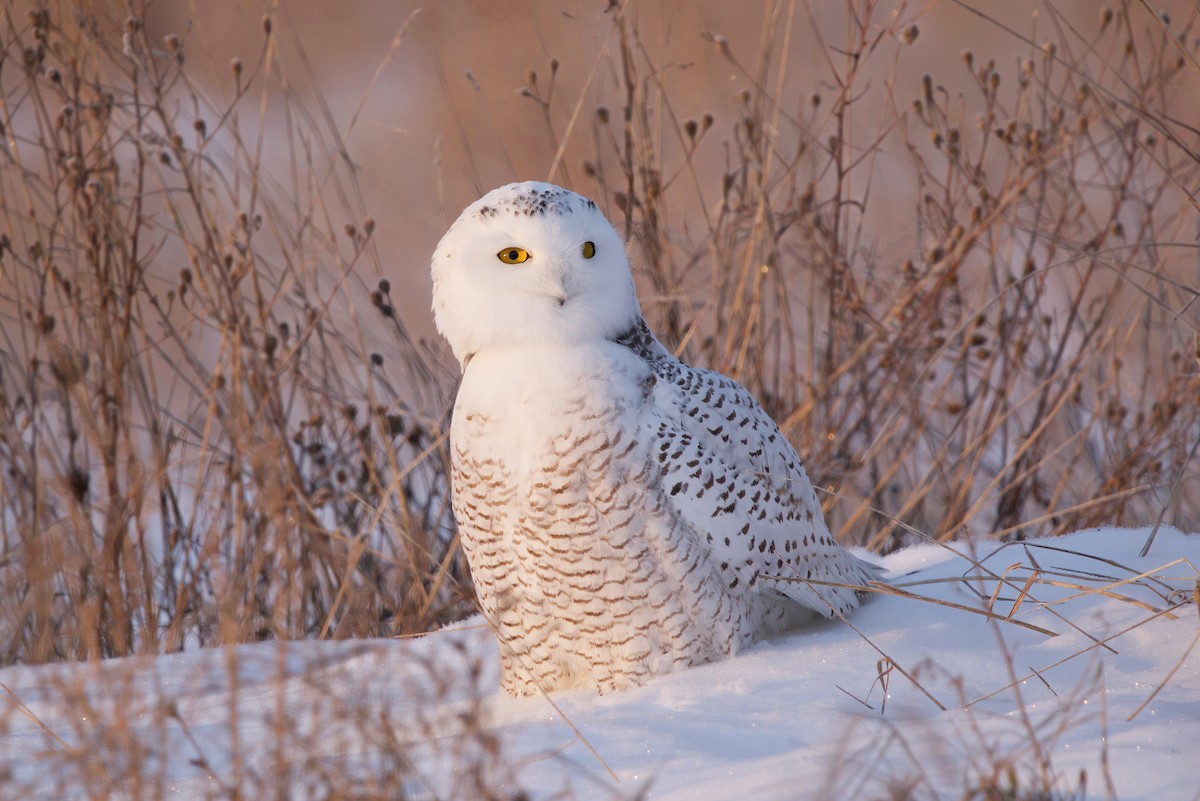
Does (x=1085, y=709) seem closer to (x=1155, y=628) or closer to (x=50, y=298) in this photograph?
(x=1155, y=628)

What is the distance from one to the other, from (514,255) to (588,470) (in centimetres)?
51

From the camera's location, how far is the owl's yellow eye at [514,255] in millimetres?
2755

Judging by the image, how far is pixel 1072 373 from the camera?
15.0ft

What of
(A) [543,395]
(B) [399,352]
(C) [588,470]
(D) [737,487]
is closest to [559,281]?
(A) [543,395]

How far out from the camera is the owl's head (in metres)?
2.73

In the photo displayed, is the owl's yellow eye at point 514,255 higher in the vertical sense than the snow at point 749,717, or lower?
higher

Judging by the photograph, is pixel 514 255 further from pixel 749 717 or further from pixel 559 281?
pixel 749 717

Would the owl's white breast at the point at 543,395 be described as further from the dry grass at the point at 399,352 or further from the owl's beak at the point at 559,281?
the dry grass at the point at 399,352

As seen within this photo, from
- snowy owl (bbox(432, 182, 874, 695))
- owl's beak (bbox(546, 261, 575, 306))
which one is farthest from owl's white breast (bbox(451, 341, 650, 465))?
owl's beak (bbox(546, 261, 575, 306))

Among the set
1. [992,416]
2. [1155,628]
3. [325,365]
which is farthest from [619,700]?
[992,416]

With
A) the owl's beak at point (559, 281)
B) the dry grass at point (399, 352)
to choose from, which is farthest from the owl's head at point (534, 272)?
the dry grass at point (399, 352)

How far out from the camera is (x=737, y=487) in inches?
112

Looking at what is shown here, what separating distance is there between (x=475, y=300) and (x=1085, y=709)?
1528 mm

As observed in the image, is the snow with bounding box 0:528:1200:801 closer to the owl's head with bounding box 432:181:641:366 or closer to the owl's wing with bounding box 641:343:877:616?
the owl's wing with bounding box 641:343:877:616
